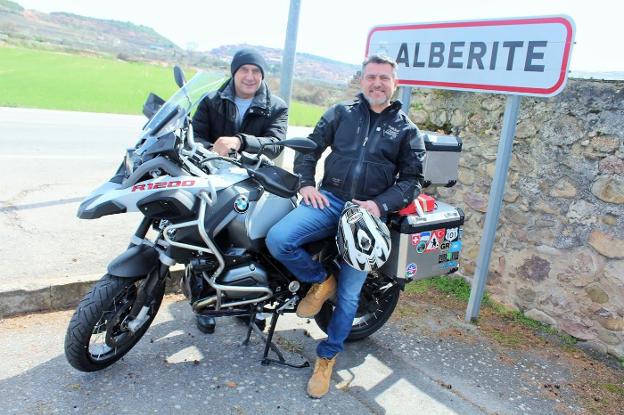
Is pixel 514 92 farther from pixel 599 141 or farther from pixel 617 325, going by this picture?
pixel 617 325

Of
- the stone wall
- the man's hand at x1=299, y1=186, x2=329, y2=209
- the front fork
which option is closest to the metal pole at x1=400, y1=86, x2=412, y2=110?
the stone wall

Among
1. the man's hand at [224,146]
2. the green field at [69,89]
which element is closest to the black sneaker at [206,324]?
the man's hand at [224,146]

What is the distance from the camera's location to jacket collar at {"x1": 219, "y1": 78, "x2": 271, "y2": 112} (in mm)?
3670

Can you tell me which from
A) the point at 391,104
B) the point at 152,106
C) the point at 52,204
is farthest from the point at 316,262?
the point at 52,204

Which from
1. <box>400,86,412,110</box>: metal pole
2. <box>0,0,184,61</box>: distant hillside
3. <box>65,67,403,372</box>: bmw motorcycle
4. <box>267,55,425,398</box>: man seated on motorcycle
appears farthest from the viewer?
<box>0,0,184,61</box>: distant hillside

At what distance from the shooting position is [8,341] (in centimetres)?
318

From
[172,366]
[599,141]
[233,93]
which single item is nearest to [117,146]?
[233,93]

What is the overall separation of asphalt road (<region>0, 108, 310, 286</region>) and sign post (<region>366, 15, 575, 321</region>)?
2.94 m

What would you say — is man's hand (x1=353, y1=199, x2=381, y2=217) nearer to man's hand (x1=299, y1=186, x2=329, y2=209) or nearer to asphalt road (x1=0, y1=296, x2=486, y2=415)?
man's hand (x1=299, y1=186, x2=329, y2=209)

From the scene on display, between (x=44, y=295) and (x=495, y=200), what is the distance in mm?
3328

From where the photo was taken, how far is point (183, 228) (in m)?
2.77

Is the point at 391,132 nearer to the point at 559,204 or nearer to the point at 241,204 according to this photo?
the point at 241,204

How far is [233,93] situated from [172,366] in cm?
188

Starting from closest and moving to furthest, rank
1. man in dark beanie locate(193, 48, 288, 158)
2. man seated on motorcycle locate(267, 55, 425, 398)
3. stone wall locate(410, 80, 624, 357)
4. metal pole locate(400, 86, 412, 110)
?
man seated on motorcycle locate(267, 55, 425, 398), man in dark beanie locate(193, 48, 288, 158), stone wall locate(410, 80, 624, 357), metal pole locate(400, 86, 412, 110)
